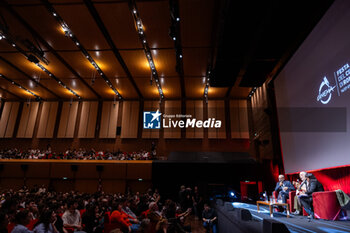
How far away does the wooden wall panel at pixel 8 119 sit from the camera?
14797 mm

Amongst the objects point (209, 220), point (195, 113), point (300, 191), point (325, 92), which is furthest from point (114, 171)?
point (325, 92)

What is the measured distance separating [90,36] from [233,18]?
228 inches

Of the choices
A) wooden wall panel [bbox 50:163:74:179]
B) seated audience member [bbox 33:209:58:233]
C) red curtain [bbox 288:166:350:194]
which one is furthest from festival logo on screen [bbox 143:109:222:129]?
seated audience member [bbox 33:209:58:233]

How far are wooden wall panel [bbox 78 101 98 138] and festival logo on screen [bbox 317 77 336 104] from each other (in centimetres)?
1303

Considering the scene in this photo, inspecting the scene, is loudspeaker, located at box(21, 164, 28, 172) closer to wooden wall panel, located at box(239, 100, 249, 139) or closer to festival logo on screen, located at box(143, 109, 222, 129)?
festival logo on screen, located at box(143, 109, 222, 129)

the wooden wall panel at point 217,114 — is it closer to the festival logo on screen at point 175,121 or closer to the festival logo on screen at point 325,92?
the festival logo on screen at point 175,121

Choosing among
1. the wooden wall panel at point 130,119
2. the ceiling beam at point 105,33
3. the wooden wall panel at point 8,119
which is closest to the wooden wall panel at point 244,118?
the wooden wall panel at point 130,119

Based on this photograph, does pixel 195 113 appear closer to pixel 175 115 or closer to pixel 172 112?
pixel 175 115

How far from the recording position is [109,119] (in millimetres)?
14688

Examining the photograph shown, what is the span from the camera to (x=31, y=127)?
14867 millimetres

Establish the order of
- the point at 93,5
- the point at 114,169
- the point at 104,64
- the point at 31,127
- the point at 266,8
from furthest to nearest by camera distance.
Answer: the point at 31,127 < the point at 114,169 < the point at 104,64 < the point at 93,5 < the point at 266,8

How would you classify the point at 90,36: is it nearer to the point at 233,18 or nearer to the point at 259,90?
the point at 233,18

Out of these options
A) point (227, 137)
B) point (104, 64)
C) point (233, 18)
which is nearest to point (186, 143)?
point (227, 137)

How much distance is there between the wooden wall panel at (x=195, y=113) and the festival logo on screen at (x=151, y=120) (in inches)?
82.2
